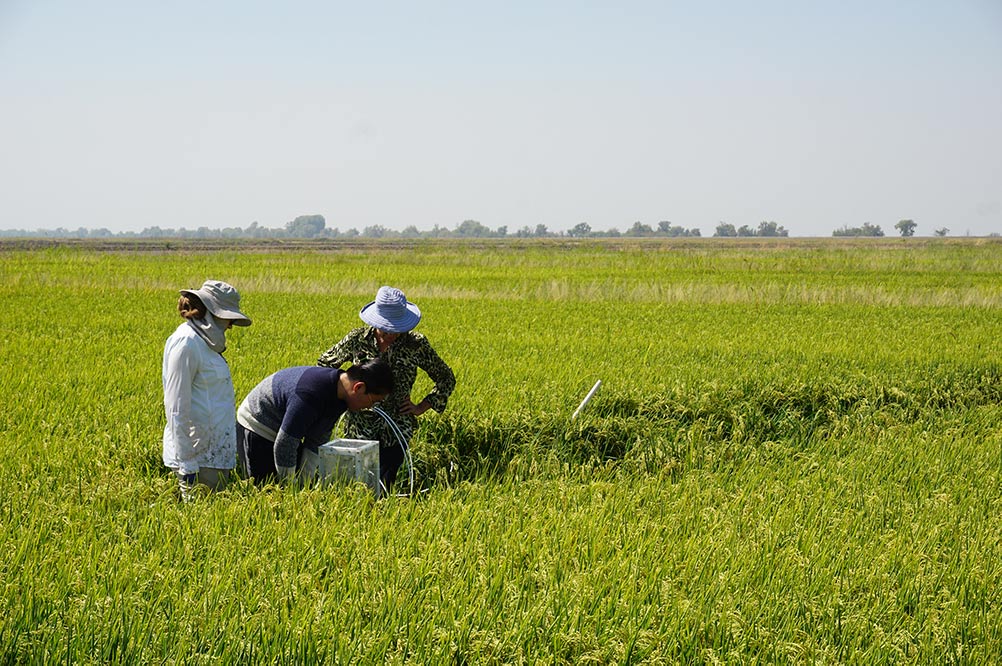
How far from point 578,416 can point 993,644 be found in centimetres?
374

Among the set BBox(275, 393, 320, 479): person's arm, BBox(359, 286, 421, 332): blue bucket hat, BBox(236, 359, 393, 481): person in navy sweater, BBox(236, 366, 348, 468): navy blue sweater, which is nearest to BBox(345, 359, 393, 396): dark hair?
BBox(236, 359, 393, 481): person in navy sweater

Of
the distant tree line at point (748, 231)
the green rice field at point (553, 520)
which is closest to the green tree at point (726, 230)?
the distant tree line at point (748, 231)

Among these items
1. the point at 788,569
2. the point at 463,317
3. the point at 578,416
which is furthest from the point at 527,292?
the point at 788,569

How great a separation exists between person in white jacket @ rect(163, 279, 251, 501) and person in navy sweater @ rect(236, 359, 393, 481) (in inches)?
9.6

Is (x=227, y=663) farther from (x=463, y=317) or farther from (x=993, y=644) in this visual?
(x=463, y=317)

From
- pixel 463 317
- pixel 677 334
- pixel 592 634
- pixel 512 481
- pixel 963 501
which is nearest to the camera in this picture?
pixel 592 634

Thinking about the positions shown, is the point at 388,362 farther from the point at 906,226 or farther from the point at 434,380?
the point at 906,226

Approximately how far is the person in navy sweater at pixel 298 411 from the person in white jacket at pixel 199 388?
24 centimetres

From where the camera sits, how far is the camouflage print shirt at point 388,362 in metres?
5.21

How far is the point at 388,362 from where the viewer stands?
5.21 meters

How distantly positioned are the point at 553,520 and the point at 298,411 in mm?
1330

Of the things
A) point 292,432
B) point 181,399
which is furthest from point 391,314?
point 181,399

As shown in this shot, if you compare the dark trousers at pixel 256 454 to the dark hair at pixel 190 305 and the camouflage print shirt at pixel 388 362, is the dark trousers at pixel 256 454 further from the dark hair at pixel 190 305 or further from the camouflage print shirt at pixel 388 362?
the dark hair at pixel 190 305

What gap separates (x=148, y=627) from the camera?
2805mm
